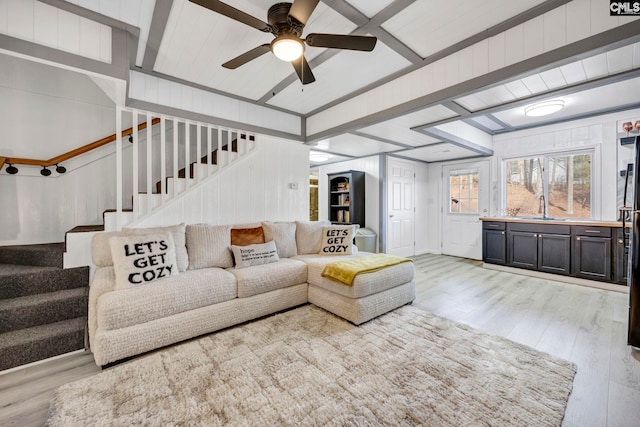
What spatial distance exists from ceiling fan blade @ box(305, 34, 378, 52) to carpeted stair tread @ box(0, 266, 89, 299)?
3009 millimetres

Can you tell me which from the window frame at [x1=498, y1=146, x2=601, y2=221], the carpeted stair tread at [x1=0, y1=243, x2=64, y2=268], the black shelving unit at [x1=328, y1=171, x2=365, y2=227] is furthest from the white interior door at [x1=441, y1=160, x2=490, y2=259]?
the carpeted stair tread at [x1=0, y1=243, x2=64, y2=268]

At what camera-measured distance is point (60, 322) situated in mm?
2281

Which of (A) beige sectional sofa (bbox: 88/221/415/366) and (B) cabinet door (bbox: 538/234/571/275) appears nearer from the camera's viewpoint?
(A) beige sectional sofa (bbox: 88/221/415/366)

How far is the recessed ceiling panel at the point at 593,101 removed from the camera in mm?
3191

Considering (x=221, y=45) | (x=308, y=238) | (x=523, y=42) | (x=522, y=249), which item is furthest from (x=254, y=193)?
(x=522, y=249)

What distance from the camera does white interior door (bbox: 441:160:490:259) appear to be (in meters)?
5.78

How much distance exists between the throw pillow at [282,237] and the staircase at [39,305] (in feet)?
6.12

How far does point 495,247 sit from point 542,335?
274 cm

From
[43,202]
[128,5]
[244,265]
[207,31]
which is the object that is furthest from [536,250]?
[43,202]

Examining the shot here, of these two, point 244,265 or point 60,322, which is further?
point 244,265

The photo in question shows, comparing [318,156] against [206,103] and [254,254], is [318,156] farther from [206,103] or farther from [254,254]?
[254,254]

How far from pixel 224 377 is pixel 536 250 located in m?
4.95

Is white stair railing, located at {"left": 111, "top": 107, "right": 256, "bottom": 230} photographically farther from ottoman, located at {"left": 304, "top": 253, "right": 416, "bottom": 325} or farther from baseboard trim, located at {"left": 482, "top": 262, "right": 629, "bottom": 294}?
baseboard trim, located at {"left": 482, "top": 262, "right": 629, "bottom": 294}

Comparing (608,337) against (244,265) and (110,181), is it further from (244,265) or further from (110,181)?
(110,181)
